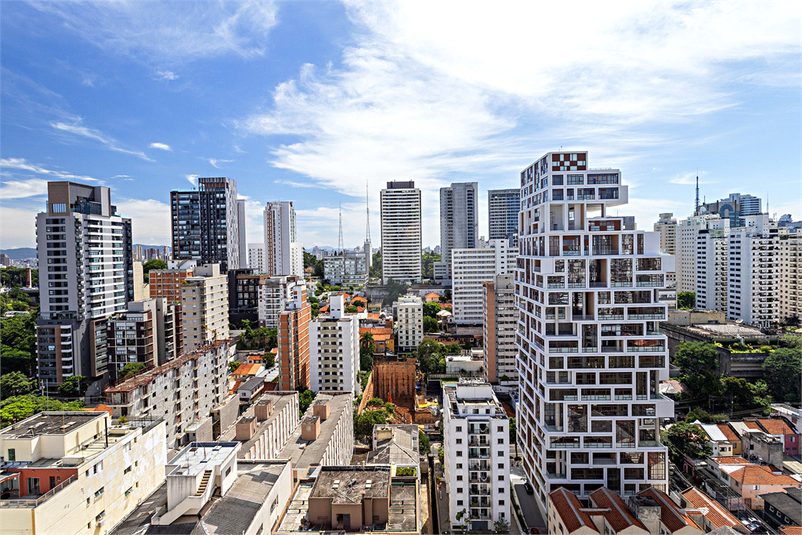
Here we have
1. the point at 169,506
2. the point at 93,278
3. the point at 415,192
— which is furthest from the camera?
the point at 415,192

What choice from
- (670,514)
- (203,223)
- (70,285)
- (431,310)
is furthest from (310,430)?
(203,223)

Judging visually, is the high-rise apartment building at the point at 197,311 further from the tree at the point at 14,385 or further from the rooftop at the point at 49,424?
the rooftop at the point at 49,424

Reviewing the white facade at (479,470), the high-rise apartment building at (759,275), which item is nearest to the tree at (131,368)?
the white facade at (479,470)

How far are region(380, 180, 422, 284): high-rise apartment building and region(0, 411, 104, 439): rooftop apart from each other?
41.1m

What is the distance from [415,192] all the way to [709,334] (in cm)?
3208

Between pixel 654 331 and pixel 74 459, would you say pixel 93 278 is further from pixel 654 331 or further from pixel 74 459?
pixel 654 331

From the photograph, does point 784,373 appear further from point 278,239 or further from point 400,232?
point 278,239

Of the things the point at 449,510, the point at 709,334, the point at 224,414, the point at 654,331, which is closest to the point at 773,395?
the point at 709,334

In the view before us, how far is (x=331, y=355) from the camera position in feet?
66.4

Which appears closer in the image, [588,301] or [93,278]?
[588,301]

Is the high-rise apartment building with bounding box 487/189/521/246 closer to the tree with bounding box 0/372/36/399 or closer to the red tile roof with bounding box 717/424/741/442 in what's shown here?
the red tile roof with bounding box 717/424/741/442

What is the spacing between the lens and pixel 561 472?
10938 millimetres

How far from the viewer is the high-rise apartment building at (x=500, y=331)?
2301cm

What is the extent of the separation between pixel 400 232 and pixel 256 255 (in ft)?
64.5
